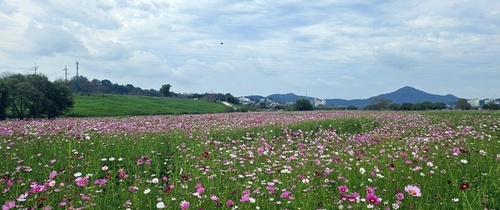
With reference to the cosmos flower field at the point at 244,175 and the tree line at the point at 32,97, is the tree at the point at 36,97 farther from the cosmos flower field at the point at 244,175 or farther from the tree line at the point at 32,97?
the cosmos flower field at the point at 244,175

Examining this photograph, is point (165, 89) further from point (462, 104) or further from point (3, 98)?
point (3, 98)

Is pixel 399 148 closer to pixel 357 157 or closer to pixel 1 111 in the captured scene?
pixel 357 157

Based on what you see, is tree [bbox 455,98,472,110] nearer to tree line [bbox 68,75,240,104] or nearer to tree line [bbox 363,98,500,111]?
tree line [bbox 363,98,500,111]

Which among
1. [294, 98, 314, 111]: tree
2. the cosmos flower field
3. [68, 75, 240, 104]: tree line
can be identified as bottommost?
the cosmos flower field

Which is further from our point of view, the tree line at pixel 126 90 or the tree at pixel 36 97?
the tree line at pixel 126 90

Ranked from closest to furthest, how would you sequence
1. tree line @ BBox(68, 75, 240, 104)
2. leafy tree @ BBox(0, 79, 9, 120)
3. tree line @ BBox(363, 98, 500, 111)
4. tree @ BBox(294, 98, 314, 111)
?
leafy tree @ BBox(0, 79, 9, 120)
tree line @ BBox(363, 98, 500, 111)
tree @ BBox(294, 98, 314, 111)
tree line @ BBox(68, 75, 240, 104)

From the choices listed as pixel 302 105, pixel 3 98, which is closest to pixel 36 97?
pixel 3 98

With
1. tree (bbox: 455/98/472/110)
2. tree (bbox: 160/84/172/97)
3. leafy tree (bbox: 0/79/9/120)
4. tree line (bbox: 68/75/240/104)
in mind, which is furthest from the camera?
tree (bbox: 160/84/172/97)

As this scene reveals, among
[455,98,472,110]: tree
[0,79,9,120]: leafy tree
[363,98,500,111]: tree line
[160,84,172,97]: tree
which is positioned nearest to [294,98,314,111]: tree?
[363,98,500,111]: tree line

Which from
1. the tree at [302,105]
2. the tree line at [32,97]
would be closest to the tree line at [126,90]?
the tree at [302,105]

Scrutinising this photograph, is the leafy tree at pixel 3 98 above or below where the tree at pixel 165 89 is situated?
below

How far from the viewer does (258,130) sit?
1264 cm

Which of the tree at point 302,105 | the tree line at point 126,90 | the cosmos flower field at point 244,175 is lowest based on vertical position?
the cosmos flower field at point 244,175

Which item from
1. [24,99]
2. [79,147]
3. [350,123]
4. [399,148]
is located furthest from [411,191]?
[24,99]
